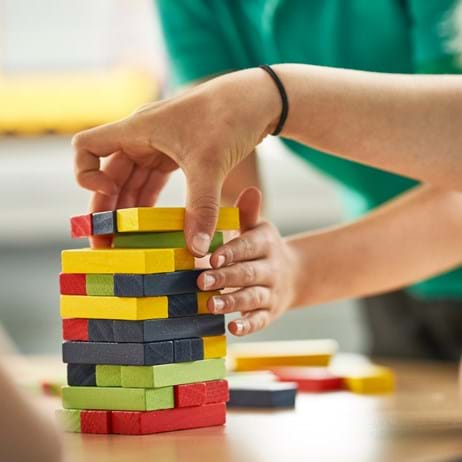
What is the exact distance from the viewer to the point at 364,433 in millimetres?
1043

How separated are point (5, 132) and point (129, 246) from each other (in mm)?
1996

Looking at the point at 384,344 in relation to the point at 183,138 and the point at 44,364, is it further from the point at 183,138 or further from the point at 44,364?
the point at 183,138

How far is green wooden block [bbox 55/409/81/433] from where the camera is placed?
1.06 metres

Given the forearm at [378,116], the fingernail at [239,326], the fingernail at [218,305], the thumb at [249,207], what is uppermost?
the forearm at [378,116]

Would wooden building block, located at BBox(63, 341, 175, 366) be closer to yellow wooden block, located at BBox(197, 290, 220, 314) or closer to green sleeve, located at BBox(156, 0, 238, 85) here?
yellow wooden block, located at BBox(197, 290, 220, 314)

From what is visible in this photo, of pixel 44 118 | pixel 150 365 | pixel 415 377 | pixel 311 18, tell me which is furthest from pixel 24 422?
pixel 44 118

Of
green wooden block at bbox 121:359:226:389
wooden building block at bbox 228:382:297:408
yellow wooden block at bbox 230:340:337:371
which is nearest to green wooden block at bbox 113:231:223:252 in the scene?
green wooden block at bbox 121:359:226:389

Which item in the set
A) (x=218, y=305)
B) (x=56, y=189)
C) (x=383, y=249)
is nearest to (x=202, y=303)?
(x=218, y=305)

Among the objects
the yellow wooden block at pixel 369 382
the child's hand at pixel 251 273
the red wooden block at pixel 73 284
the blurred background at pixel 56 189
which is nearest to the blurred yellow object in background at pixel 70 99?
the blurred background at pixel 56 189

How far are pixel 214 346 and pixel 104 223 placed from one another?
166mm

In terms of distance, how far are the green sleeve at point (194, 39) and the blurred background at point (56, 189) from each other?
1.05 metres

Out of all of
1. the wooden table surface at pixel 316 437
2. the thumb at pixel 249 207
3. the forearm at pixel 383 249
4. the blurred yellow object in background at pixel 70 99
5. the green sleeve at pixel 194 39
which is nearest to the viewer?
the wooden table surface at pixel 316 437

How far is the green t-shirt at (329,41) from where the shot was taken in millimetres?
1537

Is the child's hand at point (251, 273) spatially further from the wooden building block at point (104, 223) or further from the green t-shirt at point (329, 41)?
the green t-shirt at point (329, 41)
